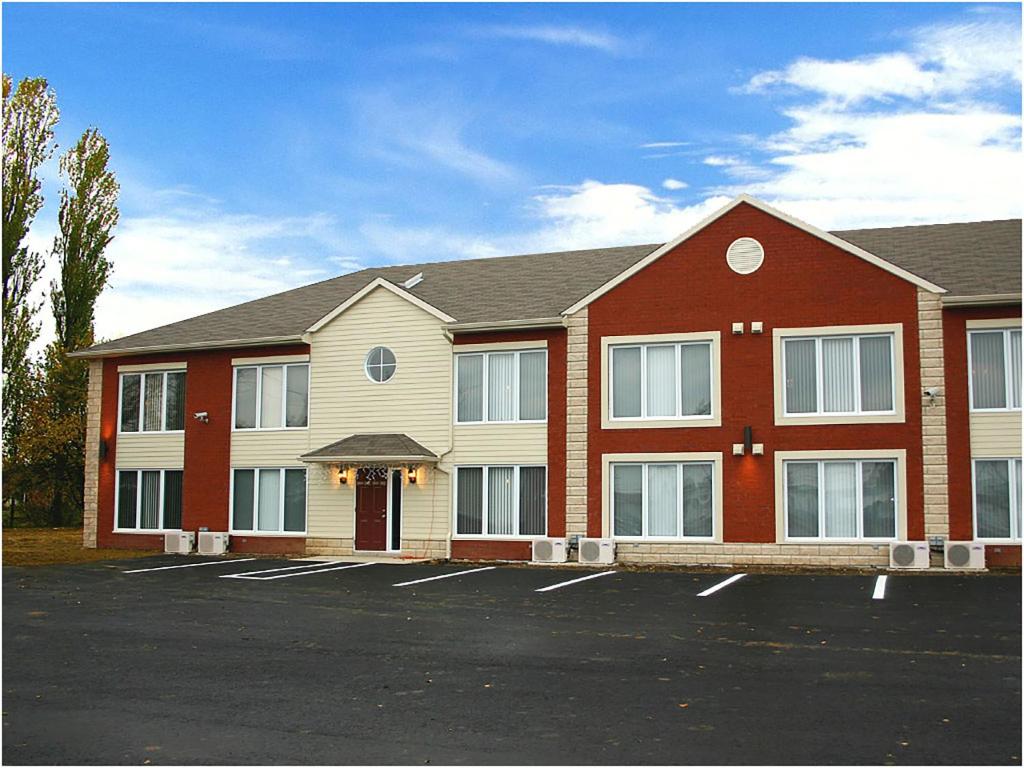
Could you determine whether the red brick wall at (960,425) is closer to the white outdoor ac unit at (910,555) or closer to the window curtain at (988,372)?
the window curtain at (988,372)

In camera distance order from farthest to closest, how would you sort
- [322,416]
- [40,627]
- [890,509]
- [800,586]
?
[322,416] → [890,509] → [800,586] → [40,627]

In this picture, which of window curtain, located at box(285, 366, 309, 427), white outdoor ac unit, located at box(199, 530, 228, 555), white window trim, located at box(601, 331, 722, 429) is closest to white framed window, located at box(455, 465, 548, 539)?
white window trim, located at box(601, 331, 722, 429)

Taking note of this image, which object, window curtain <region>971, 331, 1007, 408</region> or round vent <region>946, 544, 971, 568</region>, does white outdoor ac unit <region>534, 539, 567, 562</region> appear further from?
window curtain <region>971, 331, 1007, 408</region>

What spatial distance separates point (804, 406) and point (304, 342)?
39.0ft

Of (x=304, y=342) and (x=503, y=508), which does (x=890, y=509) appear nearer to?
(x=503, y=508)

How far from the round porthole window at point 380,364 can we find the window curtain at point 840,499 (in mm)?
10201

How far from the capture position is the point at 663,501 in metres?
22.2

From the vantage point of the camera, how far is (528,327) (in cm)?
2331

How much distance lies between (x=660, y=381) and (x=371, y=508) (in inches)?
299

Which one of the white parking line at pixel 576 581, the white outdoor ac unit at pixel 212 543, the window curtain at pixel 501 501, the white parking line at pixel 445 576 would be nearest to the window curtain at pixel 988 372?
the white parking line at pixel 576 581

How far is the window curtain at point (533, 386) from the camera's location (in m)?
23.3

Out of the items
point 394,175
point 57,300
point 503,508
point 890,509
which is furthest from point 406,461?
point 57,300

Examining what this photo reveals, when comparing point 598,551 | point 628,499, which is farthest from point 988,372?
point 598,551

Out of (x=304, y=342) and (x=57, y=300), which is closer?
(x=304, y=342)
